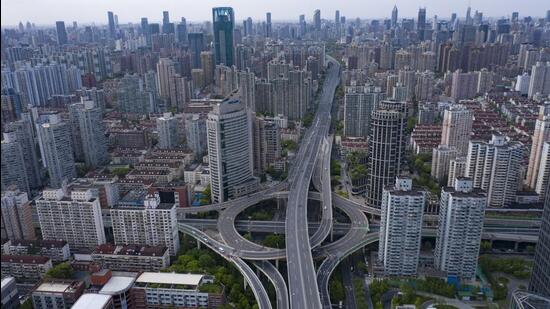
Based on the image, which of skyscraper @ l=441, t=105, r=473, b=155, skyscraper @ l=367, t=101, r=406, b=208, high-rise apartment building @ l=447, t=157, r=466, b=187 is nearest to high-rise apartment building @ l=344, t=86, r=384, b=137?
skyscraper @ l=441, t=105, r=473, b=155

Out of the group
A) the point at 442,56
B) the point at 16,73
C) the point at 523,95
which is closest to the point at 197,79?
the point at 16,73

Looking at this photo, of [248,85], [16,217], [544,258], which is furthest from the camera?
[248,85]

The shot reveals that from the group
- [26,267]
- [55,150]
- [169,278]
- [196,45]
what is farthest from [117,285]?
[196,45]

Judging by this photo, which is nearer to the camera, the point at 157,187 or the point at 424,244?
the point at 424,244

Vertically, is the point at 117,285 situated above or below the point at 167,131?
below

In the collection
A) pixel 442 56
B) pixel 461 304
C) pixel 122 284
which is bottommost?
pixel 461 304

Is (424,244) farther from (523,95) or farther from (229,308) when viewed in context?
(523,95)

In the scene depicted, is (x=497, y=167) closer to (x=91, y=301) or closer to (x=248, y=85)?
(x=91, y=301)
